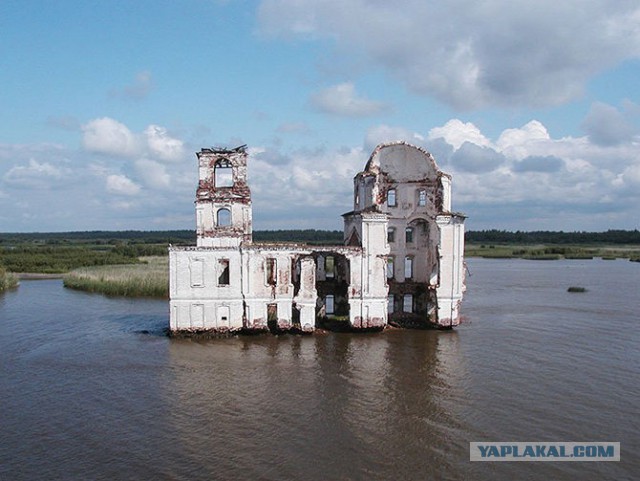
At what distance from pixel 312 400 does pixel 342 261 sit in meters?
15.6

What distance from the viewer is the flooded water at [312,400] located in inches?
625

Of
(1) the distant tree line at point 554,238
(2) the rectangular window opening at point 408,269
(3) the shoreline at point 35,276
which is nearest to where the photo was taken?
(2) the rectangular window opening at point 408,269

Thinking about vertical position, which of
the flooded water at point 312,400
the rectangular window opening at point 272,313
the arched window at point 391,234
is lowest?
the flooded water at point 312,400

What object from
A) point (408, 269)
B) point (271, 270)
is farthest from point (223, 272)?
point (408, 269)

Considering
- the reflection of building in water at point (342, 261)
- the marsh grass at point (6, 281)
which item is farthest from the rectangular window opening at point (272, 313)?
the marsh grass at point (6, 281)

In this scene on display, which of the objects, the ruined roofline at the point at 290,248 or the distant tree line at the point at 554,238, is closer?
the ruined roofline at the point at 290,248

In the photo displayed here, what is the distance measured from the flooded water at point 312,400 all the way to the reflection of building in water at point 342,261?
5.04ft

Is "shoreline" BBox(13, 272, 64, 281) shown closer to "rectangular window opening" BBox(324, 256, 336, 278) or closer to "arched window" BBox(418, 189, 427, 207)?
"rectangular window opening" BBox(324, 256, 336, 278)

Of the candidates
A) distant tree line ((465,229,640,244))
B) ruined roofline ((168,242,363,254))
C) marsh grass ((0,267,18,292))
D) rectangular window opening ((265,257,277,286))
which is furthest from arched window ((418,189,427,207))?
distant tree line ((465,229,640,244))

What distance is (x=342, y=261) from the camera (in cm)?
3600

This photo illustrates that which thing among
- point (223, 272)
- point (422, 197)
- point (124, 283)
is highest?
point (422, 197)

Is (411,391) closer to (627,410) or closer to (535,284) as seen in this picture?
(627,410)

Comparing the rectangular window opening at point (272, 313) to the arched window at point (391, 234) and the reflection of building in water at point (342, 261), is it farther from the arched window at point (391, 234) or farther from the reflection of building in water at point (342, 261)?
the arched window at point (391, 234)

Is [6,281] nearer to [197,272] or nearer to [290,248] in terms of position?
[197,272]
